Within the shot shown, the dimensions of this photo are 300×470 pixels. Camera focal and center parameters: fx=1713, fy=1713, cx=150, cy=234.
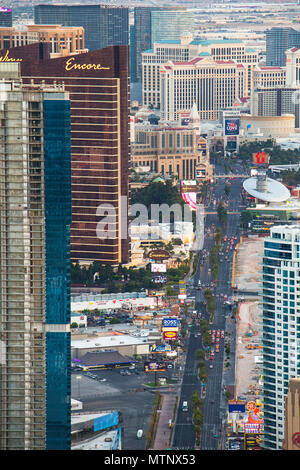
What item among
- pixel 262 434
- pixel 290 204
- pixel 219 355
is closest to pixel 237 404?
pixel 262 434

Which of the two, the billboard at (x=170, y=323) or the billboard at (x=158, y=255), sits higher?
the billboard at (x=158, y=255)

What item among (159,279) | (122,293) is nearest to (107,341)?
(122,293)

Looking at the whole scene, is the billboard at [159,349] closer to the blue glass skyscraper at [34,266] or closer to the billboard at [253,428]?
the billboard at [253,428]

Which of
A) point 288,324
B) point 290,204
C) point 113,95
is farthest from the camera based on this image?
point 290,204

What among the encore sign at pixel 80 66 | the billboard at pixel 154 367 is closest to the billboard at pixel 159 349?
the billboard at pixel 154 367

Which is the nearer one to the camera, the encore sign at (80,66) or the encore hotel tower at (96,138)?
the encore sign at (80,66)

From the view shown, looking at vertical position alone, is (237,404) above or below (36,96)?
below

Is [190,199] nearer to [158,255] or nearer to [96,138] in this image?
[158,255]

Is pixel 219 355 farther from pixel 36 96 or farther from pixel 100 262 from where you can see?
pixel 36 96
